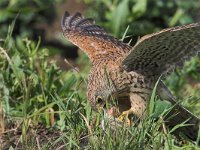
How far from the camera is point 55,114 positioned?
699 centimetres

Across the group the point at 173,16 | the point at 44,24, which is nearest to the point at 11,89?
the point at 173,16

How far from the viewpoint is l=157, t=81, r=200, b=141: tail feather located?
6.60 meters

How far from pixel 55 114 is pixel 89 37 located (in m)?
0.81

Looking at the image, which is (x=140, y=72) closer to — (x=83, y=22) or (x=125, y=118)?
(x=125, y=118)

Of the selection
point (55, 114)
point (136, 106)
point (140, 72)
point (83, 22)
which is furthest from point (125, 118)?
point (83, 22)

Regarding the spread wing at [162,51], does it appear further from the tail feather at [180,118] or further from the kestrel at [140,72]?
the tail feather at [180,118]

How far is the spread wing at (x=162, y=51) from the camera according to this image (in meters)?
6.10

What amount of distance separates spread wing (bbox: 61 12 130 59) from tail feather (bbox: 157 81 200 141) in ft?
1.91

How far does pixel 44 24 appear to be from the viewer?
554 inches

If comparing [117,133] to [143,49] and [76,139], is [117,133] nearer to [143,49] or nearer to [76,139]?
[76,139]

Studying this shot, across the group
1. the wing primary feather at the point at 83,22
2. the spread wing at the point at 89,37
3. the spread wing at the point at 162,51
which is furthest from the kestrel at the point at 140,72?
the wing primary feather at the point at 83,22

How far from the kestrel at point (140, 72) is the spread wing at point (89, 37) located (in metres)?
0.10

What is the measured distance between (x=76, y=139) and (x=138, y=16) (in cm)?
582

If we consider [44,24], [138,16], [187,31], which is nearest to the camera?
[187,31]
